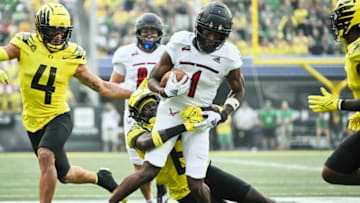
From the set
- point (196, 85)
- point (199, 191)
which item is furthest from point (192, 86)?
point (199, 191)

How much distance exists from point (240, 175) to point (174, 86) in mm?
5959

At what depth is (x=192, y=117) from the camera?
20.5 ft

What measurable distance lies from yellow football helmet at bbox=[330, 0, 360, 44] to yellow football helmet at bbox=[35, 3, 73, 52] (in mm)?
2124

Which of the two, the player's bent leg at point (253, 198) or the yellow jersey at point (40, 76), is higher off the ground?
the yellow jersey at point (40, 76)

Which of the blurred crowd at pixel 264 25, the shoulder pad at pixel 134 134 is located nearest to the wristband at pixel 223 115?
the shoulder pad at pixel 134 134

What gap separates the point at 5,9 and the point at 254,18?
530 centimetres

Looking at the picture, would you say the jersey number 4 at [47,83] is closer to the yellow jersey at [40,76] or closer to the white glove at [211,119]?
the yellow jersey at [40,76]

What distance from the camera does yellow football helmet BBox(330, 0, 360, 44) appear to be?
19.6 feet

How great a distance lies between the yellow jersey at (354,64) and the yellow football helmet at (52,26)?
2260 millimetres

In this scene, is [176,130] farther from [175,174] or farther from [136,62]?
[136,62]

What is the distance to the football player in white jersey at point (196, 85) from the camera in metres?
6.14

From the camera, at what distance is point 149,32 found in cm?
793

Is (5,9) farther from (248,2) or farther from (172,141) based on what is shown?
(172,141)

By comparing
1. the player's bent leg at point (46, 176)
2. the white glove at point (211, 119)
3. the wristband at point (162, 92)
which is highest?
the wristband at point (162, 92)
